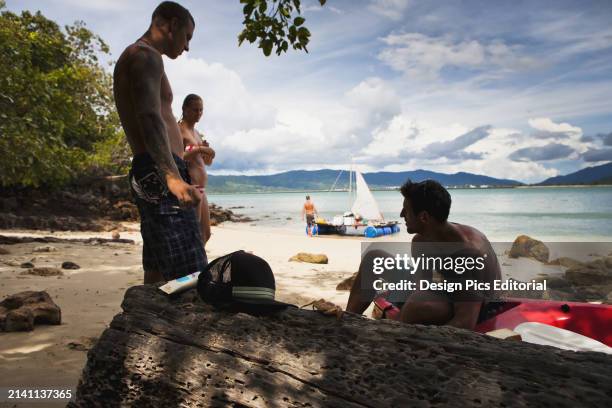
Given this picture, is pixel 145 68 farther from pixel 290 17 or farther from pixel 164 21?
pixel 290 17

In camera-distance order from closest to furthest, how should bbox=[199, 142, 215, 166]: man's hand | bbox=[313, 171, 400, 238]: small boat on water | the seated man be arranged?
the seated man < bbox=[199, 142, 215, 166]: man's hand < bbox=[313, 171, 400, 238]: small boat on water

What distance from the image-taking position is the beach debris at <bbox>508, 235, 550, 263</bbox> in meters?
12.9

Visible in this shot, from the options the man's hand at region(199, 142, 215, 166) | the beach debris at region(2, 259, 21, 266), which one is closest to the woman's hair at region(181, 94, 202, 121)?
the man's hand at region(199, 142, 215, 166)

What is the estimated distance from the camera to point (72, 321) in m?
4.49

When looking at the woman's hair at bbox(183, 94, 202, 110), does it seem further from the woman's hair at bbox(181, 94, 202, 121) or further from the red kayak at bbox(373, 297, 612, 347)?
the red kayak at bbox(373, 297, 612, 347)

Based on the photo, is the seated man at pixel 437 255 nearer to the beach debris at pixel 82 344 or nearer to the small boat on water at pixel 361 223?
the beach debris at pixel 82 344

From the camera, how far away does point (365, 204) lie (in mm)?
28438

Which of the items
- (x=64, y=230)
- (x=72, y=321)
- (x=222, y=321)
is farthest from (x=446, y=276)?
(x=64, y=230)

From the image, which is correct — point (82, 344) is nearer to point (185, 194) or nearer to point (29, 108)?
point (185, 194)

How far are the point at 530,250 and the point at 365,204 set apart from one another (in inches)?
614

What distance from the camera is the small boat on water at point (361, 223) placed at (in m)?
23.7

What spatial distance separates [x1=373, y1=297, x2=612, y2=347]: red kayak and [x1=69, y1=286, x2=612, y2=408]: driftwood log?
4.57 ft

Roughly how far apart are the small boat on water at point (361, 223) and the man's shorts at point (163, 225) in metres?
21.0

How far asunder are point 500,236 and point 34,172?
1122 inches
